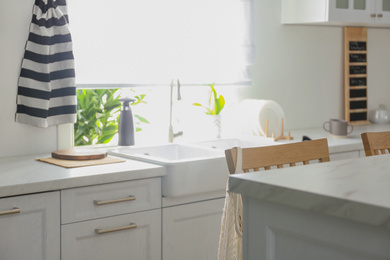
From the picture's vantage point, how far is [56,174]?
2387mm

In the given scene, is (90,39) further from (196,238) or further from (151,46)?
(196,238)

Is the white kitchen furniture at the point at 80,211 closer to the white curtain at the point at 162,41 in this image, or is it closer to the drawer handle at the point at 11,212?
the drawer handle at the point at 11,212

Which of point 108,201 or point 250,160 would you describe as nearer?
point 250,160

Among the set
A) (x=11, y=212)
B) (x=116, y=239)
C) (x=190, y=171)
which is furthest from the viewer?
(x=190, y=171)

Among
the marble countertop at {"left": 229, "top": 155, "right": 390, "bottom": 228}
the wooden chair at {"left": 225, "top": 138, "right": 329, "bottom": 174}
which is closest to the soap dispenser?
the wooden chair at {"left": 225, "top": 138, "right": 329, "bottom": 174}

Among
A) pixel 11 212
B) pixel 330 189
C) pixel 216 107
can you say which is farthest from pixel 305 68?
pixel 330 189

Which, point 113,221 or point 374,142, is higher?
point 374,142

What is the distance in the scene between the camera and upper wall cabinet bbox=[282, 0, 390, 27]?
3.69m

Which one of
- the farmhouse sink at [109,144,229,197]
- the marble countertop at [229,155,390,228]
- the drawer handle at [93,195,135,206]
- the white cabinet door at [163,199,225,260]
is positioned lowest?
the white cabinet door at [163,199,225,260]

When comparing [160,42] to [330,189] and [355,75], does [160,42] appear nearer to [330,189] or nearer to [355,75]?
[355,75]

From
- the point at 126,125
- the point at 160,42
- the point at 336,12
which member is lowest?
the point at 126,125

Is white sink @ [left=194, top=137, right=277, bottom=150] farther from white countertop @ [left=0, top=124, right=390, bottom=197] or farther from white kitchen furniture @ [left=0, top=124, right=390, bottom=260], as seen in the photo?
white countertop @ [left=0, top=124, right=390, bottom=197]

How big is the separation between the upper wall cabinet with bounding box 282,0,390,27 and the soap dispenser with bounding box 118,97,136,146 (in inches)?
53.4

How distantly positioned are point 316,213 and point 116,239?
4.30 feet
